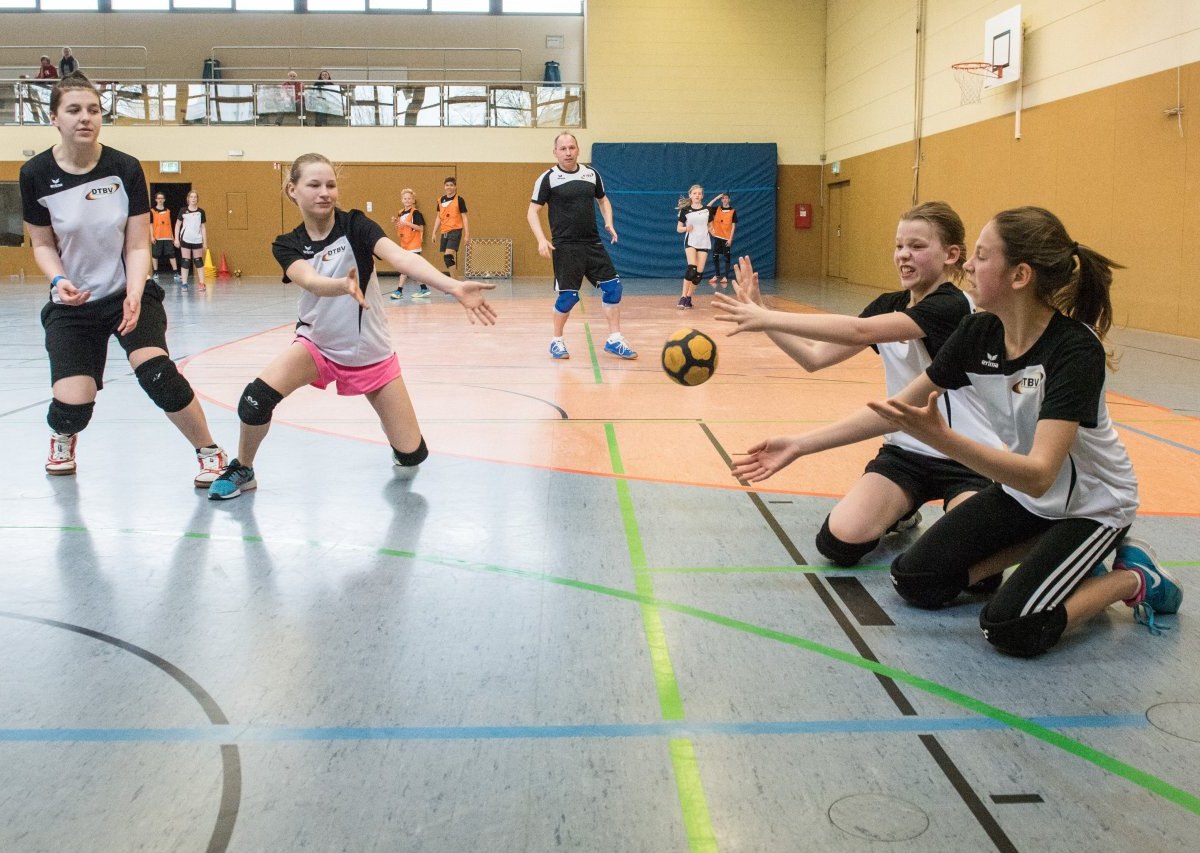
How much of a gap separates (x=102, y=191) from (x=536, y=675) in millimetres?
3221

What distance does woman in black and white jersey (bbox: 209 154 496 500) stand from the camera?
4.40 m

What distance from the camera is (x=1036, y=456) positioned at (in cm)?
266

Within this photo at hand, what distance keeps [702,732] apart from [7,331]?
449 inches

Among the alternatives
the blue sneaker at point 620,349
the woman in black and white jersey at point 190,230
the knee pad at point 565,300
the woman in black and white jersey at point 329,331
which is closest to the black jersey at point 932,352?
the woman in black and white jersey at point 329,331

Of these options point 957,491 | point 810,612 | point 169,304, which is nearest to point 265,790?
point 810,612

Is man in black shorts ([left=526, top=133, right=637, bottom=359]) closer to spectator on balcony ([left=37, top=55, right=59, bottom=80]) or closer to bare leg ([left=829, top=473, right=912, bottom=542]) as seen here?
bare leg ([left=829, top=473, right=912, bottom=542])

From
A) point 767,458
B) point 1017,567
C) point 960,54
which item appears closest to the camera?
point 1017,567

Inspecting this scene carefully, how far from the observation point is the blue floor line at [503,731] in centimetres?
232

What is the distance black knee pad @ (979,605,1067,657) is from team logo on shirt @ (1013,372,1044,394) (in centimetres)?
59

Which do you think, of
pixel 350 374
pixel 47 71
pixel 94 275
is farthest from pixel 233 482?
pixel 47 71

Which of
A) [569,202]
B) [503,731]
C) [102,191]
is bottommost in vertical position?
[503,731]

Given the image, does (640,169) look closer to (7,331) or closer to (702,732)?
(7,331)

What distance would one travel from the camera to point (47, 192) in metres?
→ 4.51

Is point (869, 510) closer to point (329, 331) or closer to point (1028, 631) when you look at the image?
point (1028, 631)
